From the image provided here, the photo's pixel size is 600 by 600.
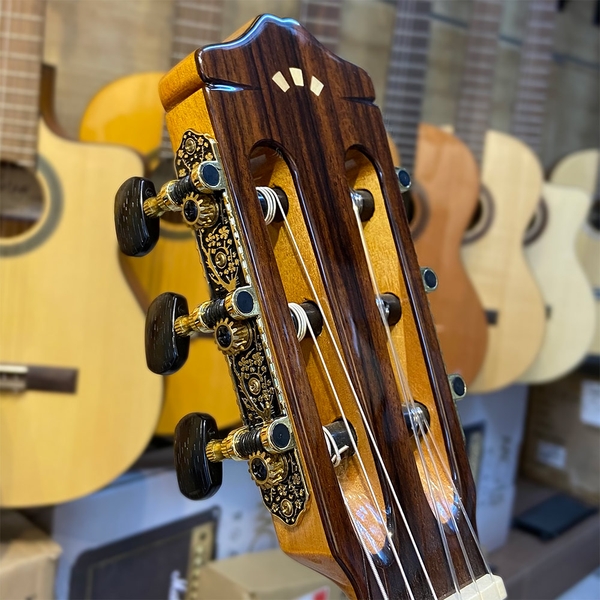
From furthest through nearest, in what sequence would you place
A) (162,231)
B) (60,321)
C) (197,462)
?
1. (162,231)
2. (60,321)
3. (197,462)

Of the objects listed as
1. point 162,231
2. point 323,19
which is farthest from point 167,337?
point 323,19

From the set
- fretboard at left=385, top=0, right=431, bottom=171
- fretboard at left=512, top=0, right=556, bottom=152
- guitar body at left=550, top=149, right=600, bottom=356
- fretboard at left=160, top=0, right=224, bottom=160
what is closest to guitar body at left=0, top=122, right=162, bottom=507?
fretboard at left=160, top=0, right=224, bottom=160

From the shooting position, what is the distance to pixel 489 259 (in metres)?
1.08

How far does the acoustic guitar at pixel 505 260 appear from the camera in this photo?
42.6 inches

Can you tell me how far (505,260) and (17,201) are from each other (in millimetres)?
836

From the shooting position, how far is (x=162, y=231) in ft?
2.68

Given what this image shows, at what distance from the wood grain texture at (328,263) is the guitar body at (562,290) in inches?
30.4

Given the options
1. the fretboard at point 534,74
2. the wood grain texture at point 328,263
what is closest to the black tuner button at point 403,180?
the wood grain texture at point 328,263

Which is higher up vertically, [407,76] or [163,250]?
[407,76]

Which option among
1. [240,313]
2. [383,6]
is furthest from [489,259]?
[240,313]

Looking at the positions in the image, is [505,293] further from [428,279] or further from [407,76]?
[428,279]

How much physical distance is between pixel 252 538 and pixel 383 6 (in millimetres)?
1122

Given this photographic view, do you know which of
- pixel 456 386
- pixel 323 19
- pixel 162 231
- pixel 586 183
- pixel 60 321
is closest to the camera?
pixel 456 386

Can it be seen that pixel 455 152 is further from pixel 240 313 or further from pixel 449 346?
pixel 240 313
